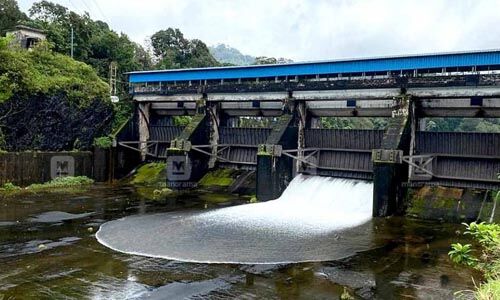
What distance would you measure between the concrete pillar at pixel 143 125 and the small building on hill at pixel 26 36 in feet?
30.1

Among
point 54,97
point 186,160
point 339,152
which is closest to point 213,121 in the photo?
point 186,160

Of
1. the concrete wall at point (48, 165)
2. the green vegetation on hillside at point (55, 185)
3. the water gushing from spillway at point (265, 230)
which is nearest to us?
the water gushing from spillway at point (265, 230)

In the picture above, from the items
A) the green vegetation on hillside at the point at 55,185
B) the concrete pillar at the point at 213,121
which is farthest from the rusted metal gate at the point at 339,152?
the green vegetation on hillside at the point at 55,185

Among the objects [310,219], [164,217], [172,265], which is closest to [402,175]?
[310,219]

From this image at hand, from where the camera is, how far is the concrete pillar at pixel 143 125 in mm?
29125

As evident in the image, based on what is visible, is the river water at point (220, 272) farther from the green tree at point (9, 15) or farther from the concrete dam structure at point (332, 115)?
the green tree at point (9, 15)

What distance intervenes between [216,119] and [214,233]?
12767 mm

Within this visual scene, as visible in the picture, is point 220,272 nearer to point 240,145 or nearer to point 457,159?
point 457,159

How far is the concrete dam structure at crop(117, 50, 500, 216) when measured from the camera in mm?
18406

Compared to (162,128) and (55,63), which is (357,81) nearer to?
(162,128)

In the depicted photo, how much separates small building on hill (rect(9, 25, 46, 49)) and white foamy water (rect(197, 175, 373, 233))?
21.5 meters

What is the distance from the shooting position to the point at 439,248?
1303cm

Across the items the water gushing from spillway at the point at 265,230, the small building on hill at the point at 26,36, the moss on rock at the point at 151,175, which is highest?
the small building on hill at the point at 26,36

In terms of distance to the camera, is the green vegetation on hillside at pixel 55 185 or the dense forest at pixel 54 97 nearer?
the green vegetation on hillside at pixel 55 185
